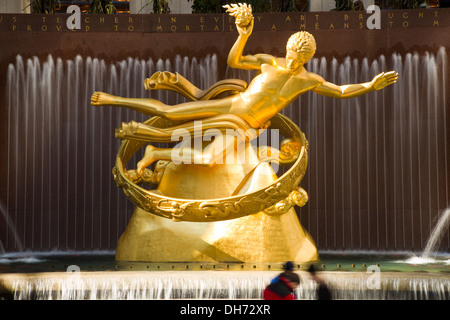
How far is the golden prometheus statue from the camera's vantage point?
940 centimetres

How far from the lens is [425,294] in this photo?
7.69 metres

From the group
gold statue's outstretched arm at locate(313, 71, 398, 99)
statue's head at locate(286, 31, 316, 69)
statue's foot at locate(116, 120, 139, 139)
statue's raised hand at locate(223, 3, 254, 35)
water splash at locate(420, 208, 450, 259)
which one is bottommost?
water splash at locate(420, 208, 450, 259)

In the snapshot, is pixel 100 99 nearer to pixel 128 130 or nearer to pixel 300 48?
pixel 128 130

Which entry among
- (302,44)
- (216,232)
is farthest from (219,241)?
(302,44)

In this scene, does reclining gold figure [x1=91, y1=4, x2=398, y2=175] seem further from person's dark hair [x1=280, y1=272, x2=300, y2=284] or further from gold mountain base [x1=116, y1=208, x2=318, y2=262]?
person's dark hair [x1=280, y1=272, x2=300, y2=284]

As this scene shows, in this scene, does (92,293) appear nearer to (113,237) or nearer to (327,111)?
(113,237)

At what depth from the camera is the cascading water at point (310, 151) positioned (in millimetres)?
12969

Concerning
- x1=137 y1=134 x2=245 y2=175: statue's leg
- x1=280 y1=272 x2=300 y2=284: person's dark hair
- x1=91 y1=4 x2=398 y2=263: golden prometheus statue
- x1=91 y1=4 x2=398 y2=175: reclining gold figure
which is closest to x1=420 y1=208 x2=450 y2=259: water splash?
x1=91 y1=4 x2=398 y2=263: golden prometheus statue

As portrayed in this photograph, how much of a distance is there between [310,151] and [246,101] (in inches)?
144

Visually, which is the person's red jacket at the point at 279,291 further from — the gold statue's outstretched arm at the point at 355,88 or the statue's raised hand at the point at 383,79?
the statue's raised hand at the point at 383,79

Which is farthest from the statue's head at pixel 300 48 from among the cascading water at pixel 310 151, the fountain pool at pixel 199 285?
the cascading water at pixel 310 151

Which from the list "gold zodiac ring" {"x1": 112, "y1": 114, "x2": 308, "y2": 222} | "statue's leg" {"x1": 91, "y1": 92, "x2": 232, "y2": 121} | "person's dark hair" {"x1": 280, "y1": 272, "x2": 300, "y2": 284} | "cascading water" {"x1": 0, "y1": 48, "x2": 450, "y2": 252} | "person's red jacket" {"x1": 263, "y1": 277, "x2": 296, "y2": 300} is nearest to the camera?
"person's red jacket" {"x1": 263, "y1": 277, "x2": 296, "y2": 300}

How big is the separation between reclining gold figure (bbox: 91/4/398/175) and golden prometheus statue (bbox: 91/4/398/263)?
0.04 ft

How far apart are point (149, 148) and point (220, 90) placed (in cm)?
121
